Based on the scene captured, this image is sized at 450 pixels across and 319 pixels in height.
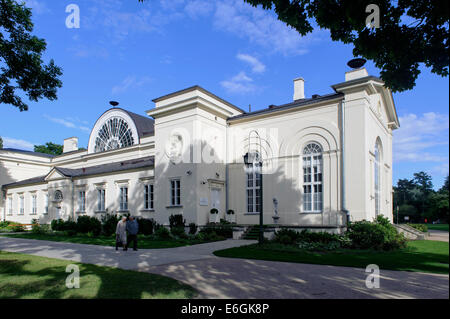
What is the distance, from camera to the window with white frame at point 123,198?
24641 millimetres

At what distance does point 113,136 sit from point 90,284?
89.3ft

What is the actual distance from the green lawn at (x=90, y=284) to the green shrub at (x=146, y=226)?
1116cm

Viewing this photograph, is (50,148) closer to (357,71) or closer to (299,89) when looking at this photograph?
(299,89)

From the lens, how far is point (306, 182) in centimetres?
1897

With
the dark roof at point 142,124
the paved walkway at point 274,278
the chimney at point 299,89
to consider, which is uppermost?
the chimney at point 299,89

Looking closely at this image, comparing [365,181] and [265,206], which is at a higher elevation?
[365,181]

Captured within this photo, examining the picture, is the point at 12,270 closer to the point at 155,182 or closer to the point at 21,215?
the point at 155,182

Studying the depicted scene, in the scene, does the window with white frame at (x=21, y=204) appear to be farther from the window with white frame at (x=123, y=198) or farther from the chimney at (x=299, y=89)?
the chimney at (x=299, y=89)

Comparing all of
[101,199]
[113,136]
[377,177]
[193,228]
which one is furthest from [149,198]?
[377,177]

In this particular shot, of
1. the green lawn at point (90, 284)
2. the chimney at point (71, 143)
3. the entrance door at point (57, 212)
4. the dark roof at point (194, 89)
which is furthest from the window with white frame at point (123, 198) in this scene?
the chimney at point (71, 143)

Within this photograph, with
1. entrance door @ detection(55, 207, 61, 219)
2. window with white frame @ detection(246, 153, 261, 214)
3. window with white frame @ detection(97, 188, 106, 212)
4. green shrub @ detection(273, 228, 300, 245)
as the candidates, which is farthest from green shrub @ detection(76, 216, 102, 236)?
green shrub @ detection(273, 228, 300, 245)

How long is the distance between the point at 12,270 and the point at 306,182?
1469 cm

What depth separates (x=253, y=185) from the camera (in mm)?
21031
